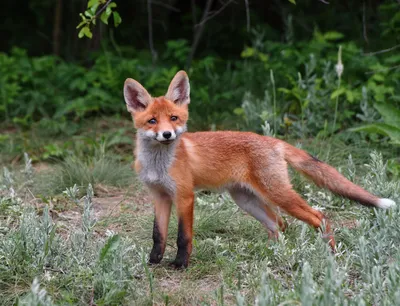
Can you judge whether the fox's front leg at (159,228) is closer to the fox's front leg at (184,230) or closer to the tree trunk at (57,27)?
the fox's front leg at (184,230)

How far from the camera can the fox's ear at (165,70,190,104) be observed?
4633mm

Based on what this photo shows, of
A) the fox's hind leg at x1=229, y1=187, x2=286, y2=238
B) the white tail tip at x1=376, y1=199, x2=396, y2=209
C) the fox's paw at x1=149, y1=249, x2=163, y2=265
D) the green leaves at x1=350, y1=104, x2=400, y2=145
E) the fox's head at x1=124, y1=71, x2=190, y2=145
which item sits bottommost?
the fox's paw at x1=149, y1=249, x2=163, y2=265

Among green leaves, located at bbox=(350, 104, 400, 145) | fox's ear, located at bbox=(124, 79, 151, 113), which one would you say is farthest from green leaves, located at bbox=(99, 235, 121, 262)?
green leaves, located at bbox=(350, 104, 400, 145)

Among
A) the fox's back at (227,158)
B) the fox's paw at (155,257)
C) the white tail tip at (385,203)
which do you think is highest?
the fox's back at (227,158)

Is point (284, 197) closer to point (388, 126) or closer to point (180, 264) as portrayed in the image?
point (180, 264)

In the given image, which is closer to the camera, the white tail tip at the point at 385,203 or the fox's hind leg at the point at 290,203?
the white tail tip at the point at 385,203

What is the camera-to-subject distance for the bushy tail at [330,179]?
451cm

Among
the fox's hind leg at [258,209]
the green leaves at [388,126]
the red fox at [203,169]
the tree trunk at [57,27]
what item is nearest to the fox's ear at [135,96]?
the red fox at [203,169]

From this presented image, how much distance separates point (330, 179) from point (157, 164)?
3.97 feet

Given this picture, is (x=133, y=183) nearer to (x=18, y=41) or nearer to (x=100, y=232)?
(x=100, y=232)

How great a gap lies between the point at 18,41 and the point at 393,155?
7445mm

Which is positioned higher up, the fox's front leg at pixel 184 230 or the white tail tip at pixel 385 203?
the white tail tip at pixel 385 203

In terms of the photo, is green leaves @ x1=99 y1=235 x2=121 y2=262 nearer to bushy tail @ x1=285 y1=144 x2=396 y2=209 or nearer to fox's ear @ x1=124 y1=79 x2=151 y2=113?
fox's ear @ x1=124 y1=79 x2=151 y2=113

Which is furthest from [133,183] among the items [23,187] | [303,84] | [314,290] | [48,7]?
[48,7]
